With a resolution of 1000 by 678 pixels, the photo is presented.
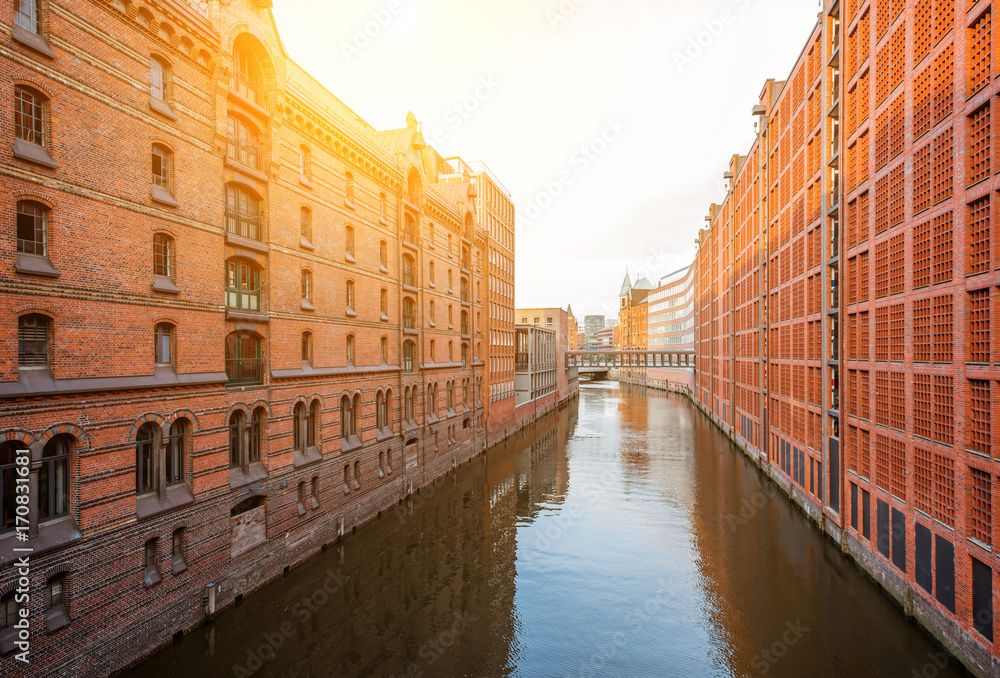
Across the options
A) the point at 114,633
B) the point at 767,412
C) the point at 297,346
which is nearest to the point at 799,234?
the point at 767,412

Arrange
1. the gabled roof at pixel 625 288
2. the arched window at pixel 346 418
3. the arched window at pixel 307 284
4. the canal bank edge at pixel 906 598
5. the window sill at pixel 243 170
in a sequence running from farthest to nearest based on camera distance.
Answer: the gabled roof at pixel 625 288
the arched window at pixel 346 418
the arched window at pixel 307 284
the window sill at pixel 243 170
the canal bank edge at pixel 906 598

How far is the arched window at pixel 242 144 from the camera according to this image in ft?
57.4

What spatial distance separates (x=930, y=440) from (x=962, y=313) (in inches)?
154

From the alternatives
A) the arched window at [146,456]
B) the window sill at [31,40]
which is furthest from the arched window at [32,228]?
the arched window at [146,456]

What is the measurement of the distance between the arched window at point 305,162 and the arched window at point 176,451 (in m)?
10.9

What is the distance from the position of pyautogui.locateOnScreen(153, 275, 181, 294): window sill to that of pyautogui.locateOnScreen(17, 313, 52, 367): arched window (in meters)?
2.72

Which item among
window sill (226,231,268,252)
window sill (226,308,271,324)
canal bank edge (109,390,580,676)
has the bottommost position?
canal bank edge (109,390,580,676)

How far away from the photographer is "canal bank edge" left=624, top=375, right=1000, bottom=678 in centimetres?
1244

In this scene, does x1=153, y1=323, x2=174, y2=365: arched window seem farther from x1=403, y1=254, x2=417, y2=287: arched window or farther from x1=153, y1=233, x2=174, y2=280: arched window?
x1=403, y1=254, x2=417, y2=287: arched window

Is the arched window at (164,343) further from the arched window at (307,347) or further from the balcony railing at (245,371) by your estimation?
the arched window at (307,347)

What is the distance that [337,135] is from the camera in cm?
2284

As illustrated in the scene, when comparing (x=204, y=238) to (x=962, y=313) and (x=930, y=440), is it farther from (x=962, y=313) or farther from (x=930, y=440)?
(x=930, y=440)

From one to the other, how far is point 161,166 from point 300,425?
10.5 m

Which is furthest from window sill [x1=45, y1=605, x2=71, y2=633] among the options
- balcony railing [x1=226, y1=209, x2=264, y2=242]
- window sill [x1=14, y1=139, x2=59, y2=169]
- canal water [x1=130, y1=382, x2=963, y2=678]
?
balcony railing [x1=226, y1=209, x2=264, y2=242]
